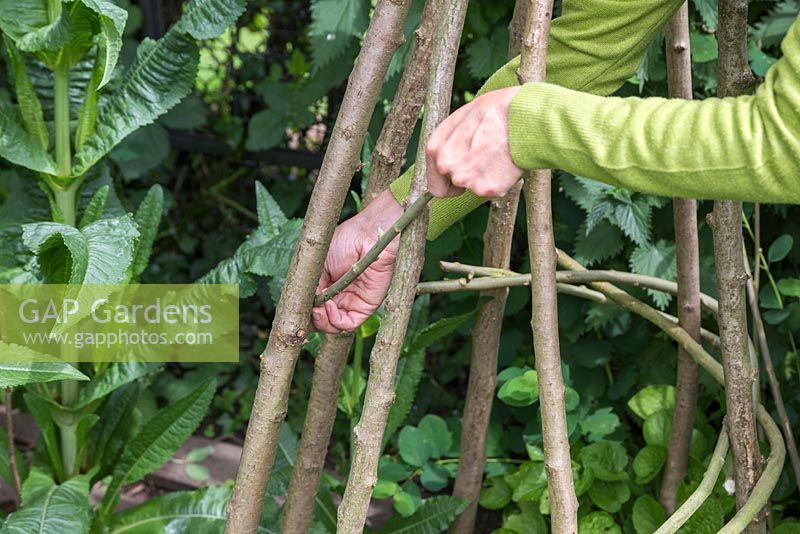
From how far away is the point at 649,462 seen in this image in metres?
1.81

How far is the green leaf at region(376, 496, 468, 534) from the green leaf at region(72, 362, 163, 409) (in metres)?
0.55

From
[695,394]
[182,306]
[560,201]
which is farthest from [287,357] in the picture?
[560,201]

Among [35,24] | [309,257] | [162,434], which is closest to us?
[309,257]

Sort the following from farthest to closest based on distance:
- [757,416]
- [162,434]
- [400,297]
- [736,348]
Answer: [162,434] → [757,416] → [736,348] → [400,297]

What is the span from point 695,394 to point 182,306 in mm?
967

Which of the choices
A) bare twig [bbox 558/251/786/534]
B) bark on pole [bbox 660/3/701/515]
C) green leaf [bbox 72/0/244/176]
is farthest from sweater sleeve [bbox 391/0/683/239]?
green leaf [bbox 72/0/244/176]

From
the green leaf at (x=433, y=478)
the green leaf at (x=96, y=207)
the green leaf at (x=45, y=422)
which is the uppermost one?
the green leaf at (x=96, y=207)

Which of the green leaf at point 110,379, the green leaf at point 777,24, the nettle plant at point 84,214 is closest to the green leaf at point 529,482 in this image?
the nettle plant at point 84,214

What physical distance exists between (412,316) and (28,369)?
0.76 meters

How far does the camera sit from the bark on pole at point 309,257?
1174 mm

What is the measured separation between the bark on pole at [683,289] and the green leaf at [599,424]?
0.15m

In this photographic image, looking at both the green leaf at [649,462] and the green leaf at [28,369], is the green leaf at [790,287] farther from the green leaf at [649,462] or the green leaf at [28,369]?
the green leaf at [28,369]

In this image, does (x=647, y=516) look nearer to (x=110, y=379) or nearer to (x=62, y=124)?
(x=110, y=379)

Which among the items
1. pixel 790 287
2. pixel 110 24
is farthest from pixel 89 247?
pixel 790 287
